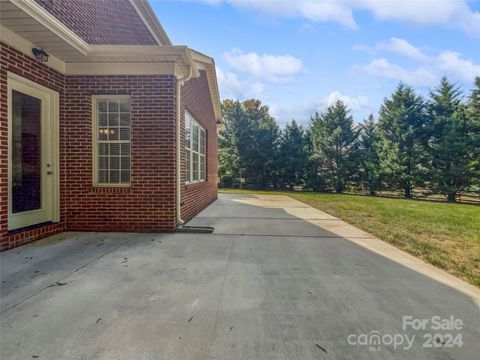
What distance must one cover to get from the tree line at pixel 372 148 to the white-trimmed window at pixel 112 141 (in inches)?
625

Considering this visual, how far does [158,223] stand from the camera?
496 centimetres

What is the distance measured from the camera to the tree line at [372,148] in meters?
14.9

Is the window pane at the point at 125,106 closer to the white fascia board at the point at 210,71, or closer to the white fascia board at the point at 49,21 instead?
the white fascia board at the point at 49,21

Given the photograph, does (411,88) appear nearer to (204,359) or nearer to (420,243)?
(420,243)

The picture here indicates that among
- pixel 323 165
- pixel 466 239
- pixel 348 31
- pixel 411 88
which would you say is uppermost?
pixel 411 88

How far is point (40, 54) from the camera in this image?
4.12 metres

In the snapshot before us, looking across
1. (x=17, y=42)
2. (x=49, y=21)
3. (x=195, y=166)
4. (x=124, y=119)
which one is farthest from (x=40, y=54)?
(x=195, y=166)

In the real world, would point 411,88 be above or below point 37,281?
above

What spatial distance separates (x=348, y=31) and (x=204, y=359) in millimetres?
8958

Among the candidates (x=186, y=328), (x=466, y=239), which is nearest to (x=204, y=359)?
Answer: (x=186, y=328)

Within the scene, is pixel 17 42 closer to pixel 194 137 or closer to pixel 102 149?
pixel 102 149

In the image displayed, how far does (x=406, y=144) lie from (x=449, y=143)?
2.17 m

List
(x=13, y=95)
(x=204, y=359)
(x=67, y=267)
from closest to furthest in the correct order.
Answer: (x=204, y=359) → (x=67, y=267) → (x=13, y=95)

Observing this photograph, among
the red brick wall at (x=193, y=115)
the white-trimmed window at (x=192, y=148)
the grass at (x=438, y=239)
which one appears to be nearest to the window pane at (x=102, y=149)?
the red brick wall at (x=193, y=115)
